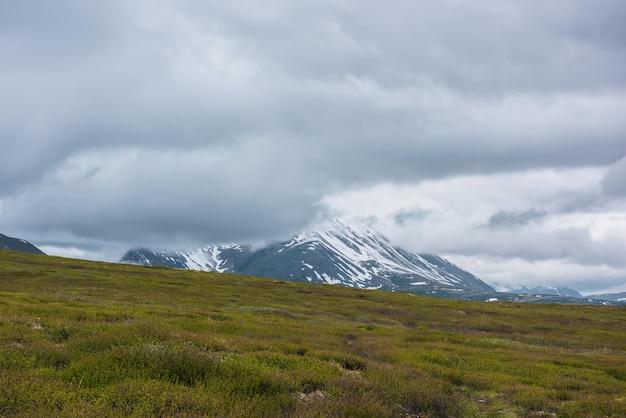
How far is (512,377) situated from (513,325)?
42288 mm

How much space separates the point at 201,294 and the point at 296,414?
5295 centimetres

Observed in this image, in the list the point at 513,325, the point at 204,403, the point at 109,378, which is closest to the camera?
the point at 204,403

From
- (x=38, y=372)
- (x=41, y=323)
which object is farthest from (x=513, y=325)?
(x=38, y=372)

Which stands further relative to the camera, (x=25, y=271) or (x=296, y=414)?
(x=25, y=271)

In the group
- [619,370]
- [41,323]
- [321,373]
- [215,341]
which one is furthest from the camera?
[619,370]

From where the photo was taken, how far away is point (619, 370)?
22766 millimetres

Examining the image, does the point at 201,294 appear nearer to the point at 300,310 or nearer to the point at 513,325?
the point at 300,310

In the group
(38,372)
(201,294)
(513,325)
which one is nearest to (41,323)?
(38,372)

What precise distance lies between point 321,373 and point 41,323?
1258 centimetres

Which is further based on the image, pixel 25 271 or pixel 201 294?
pixel 25 271

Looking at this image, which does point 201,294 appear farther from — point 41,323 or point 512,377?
A: point 512,377

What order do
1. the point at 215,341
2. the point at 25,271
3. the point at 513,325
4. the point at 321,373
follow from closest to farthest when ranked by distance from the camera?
the point at 321,373 < the point at 215,341 < the point at 513,325 < the point at 25,271

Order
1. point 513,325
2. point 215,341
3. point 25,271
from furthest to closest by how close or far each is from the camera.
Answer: point 25,271
point 513,325
point 215,341

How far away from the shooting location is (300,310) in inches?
2025
